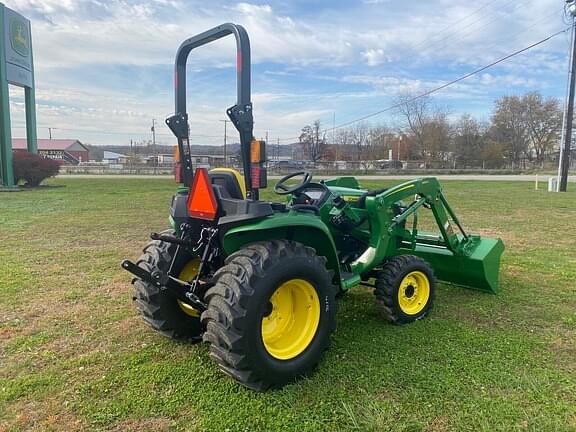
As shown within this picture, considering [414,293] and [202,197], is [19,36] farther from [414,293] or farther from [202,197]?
[414,293]

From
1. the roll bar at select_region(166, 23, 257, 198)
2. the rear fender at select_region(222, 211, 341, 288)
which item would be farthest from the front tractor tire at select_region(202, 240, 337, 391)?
the roll bar at select_region(166, 23, 257, 198)

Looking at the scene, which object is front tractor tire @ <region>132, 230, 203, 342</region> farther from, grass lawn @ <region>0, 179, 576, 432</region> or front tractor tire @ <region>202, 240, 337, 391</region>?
front tractor tire @ <region>202, 240, 337, 391</region>

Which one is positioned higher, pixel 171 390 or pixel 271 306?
pixel 271 306

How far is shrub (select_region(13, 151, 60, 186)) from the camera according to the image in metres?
21.8

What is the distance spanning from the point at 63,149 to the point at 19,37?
207 ft

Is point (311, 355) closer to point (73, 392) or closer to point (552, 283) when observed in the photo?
point (73, 392)

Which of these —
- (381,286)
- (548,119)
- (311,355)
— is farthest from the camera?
(548,119)

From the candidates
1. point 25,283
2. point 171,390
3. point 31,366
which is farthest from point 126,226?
point 171,390

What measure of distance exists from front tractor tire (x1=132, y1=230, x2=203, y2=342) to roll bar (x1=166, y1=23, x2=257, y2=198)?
2.08ft

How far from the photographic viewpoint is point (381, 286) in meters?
4.11

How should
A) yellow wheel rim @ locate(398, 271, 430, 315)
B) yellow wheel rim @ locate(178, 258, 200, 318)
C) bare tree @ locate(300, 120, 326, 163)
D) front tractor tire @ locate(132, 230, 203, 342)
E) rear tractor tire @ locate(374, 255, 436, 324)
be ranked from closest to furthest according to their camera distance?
front tractor tire @ locate(132, 230, 203, 342), yellow wheel rim @ locate(178, 258, 200, 318), rear tractor tire @ locate(374, 255, 436, 324), yellow wheel rim @ locate(398, 271, 430, 315), bare tree @ locate(300, 120, 326, 163)

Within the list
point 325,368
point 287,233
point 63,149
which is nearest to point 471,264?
point 325,368

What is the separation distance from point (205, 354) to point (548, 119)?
6411 centimetres

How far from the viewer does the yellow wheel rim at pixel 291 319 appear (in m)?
3.17
